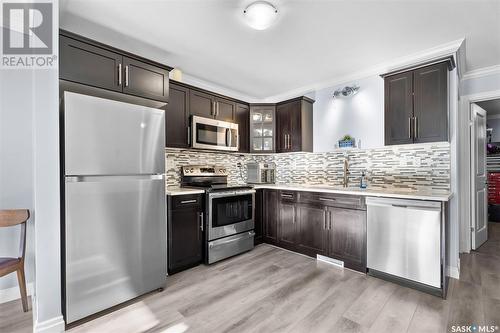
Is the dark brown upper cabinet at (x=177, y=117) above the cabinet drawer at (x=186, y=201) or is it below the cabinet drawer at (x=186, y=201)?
above

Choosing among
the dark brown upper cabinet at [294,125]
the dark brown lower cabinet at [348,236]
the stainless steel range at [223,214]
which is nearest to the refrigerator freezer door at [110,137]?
the stainless steel range at [223,214]

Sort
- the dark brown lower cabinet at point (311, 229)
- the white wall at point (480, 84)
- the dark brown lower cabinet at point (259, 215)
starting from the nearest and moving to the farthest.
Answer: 1. the dark brown lower cabinet at point (311, 229)
2. the white wall at point (480, 84)
3. the dark brown lower cabinet at point (259, 215)

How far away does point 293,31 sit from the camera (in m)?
2.43

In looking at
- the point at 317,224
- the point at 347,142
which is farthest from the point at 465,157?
the point at 317,224

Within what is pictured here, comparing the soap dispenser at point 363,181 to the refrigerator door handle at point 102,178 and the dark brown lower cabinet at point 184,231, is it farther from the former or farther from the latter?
the refrigerator door handle at point 102,178

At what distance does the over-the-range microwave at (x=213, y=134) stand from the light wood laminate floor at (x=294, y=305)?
1670 millimetres

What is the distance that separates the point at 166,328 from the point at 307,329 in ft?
3.52

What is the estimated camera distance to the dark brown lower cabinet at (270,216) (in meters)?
3.78

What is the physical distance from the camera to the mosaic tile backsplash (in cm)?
295

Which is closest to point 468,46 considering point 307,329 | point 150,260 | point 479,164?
point 479,164

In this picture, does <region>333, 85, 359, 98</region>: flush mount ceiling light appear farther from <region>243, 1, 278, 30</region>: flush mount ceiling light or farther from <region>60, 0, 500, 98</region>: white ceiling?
<region>243, 1, 278, 30</region>: flush mount ceiling light

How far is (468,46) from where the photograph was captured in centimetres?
275

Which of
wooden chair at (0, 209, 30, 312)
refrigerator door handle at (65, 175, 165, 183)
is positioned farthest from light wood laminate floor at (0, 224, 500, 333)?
refrigerator door handle at (65, 175, 165, 183)

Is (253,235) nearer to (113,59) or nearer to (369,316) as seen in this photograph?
(369,316)
